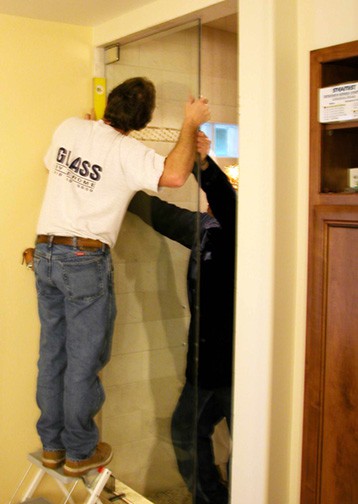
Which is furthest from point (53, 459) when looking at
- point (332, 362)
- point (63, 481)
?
point (332, 362)

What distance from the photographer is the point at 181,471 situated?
2.82 m

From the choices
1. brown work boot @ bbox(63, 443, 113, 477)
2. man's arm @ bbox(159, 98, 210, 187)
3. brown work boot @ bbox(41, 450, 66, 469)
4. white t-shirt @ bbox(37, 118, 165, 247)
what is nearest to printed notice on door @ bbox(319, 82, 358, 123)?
man's arm @ bbox(159, 98, 210, 187)

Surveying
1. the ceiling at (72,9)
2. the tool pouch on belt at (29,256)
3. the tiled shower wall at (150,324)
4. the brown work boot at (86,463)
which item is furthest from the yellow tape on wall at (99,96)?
the brown work boot at (86,463)

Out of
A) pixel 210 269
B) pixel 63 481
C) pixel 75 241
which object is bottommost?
pixel 63 481

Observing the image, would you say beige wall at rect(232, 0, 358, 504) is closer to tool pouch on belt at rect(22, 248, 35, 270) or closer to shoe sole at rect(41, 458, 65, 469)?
shoe sole at rect(41, 458, 65, 469)

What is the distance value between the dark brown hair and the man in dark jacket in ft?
1.10

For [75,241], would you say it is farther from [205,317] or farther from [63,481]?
[63,481]

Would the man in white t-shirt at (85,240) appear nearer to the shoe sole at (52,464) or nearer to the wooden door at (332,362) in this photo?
the shoe sole at (52,464)

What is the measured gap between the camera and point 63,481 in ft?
8.34

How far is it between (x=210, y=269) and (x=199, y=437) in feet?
2.61

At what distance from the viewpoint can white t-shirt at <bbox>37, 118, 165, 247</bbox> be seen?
2394 millimetres

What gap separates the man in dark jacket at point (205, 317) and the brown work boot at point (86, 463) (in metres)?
0.38

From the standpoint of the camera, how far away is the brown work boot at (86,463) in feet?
8.26

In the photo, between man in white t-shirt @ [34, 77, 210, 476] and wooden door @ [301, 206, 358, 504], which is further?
man in white t-shirt @ [34, 77, 210, 476]
